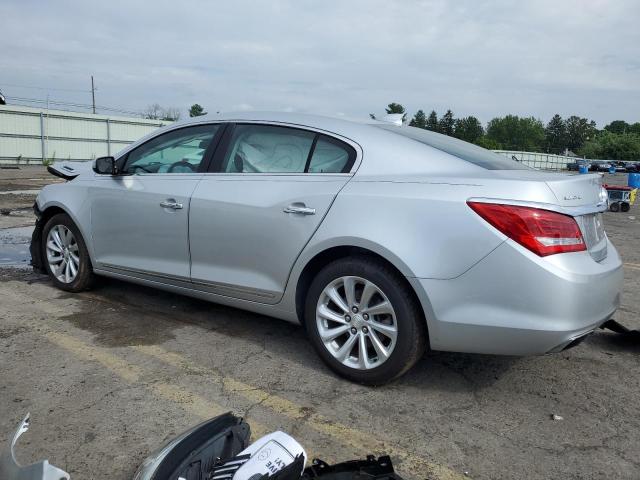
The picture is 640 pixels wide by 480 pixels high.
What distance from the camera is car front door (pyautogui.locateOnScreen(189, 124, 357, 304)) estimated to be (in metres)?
3.40

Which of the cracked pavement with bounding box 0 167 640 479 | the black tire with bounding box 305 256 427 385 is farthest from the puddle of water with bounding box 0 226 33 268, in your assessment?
the black tire with bounding box 305 256 427 385

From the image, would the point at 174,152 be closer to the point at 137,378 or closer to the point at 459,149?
the point at 137,378

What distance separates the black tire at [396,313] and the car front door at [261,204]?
31cm

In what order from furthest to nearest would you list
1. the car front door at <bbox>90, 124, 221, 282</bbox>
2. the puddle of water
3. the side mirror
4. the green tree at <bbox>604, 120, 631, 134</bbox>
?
the green tree at <bbox>604, 120, 631, 134</bbox>
the puddle of water
the side mirror
the car front door at <bbox>90, 124, 221, 282</bbox>

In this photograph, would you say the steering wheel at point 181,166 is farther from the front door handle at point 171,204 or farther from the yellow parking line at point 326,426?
the yellow parking line at point 326,426

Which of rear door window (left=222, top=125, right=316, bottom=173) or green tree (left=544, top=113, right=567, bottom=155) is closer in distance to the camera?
rear door window (left=222, top=125, right=316, bottom=173)

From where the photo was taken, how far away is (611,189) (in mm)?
15422

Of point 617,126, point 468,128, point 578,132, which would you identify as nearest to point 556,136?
point 578,132

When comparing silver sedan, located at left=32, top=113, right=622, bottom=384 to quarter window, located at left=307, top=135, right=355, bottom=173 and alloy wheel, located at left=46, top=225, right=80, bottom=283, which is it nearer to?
quarter window, located at left=307, top=135, right=355, bottom=173

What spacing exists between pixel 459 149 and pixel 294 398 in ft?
5.99

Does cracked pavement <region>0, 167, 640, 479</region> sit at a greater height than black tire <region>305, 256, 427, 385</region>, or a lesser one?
lesser

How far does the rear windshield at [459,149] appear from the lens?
3.36 m

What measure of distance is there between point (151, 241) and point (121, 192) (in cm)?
53

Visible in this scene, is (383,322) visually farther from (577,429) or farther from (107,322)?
(107,322)
